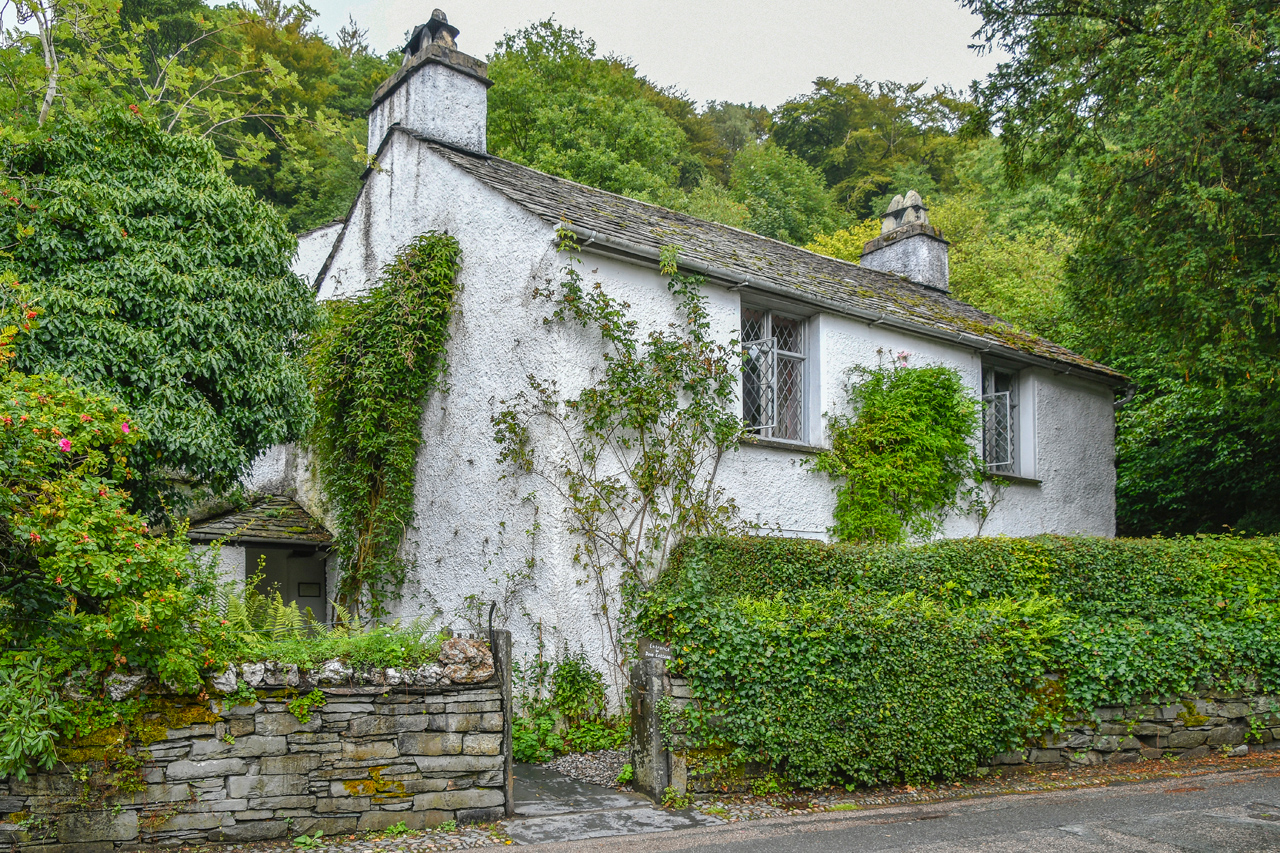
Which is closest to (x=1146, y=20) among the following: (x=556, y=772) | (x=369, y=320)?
(x=369, y=320)

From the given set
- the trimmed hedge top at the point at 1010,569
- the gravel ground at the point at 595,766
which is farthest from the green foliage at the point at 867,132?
the gravel ground at the point at 595,766

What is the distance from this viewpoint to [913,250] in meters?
18.6

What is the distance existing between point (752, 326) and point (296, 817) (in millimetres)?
8485

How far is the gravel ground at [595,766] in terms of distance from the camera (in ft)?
26.5

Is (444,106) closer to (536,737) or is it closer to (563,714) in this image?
(563,714)

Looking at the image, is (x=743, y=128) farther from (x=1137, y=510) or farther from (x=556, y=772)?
(x=556, y=772)

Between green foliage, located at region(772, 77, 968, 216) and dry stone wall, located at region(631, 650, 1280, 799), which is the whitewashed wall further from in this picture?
green foliage, located at region(772, 77, 968, 216)

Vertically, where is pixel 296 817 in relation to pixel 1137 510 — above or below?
below

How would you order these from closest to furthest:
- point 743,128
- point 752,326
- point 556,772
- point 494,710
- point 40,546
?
point 40,546
point 494,710
point 556,772
point 752,326
point 743,128

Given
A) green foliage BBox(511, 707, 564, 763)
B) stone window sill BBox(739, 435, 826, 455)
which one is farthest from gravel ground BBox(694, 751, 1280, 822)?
stone window sill BBox(739, 435, 826, 455)

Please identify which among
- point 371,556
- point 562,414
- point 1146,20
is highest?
point 1146,20

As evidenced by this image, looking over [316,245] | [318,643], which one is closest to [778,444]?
[318,643]

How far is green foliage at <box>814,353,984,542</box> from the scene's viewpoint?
39.6 feet

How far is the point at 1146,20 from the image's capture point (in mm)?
11719
